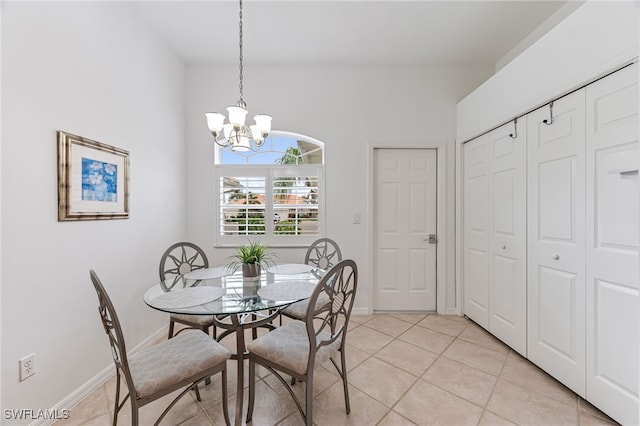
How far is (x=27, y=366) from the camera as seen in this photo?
1429mm

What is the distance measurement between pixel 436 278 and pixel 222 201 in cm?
277

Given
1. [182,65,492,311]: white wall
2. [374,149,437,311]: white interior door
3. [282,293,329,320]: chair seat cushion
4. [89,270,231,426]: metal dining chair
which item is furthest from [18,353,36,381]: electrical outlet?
[374,149,437,311]: white interior door

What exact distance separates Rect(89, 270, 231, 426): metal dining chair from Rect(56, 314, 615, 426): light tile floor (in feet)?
1.03

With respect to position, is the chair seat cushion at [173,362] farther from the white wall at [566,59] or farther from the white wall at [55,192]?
the white wall at [566,59]

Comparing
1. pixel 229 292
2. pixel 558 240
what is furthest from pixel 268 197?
pixel 558 240

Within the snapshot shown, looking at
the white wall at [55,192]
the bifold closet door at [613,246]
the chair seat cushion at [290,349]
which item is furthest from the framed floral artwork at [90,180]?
the bifold closet door at [613,246]

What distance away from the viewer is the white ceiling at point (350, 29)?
2203 mm

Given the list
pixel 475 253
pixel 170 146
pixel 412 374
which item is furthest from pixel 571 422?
pixel 170 146

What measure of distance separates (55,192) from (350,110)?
107 inches

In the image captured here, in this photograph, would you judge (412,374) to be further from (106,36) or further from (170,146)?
(106,36)

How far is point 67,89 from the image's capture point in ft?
5.46

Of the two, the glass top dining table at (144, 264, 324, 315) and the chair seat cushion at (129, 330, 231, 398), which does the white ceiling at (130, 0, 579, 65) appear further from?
the chair seat cushion at (129, 330, 231, 398)

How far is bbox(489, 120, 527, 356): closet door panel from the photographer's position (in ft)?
7.09

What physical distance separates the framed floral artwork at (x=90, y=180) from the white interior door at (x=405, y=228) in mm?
2521
